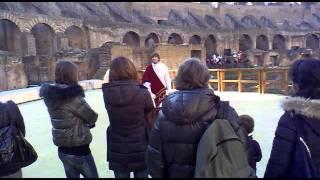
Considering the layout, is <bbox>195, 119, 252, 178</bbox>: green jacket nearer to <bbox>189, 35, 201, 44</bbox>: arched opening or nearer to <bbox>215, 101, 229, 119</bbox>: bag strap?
<bbox>215, 101, 229, 119</bbox>: bag strap

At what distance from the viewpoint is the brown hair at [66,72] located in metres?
2.97

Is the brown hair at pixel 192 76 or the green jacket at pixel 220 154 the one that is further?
the brown hair at pixel 192 76

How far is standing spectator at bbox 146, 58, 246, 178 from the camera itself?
78.4 inches

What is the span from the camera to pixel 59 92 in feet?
9.65

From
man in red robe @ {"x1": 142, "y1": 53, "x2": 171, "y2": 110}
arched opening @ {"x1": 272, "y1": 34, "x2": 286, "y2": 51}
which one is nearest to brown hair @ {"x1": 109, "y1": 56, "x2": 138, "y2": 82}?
man in red robe @ {"x1": 142, "y1": 53, "x2": 171, "y2": 110}

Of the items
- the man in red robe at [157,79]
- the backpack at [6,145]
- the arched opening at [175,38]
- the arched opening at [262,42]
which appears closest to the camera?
the backpack at [6,145]

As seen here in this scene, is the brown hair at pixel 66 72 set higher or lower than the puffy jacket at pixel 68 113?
higher

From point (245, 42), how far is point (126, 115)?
40.2 metres

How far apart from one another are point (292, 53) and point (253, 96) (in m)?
26.5

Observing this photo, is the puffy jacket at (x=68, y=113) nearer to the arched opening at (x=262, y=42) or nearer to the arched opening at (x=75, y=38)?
the arched opening at (x=75, y=38)

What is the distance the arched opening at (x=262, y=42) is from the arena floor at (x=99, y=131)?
3203cm

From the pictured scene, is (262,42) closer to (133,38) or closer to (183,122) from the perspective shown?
(133,38)

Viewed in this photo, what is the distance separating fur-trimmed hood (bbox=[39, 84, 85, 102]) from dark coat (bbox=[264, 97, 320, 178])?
1678 mm

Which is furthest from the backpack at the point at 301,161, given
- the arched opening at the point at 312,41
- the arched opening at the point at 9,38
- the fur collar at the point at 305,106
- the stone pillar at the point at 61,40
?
the arched opening at the point at 312,41
